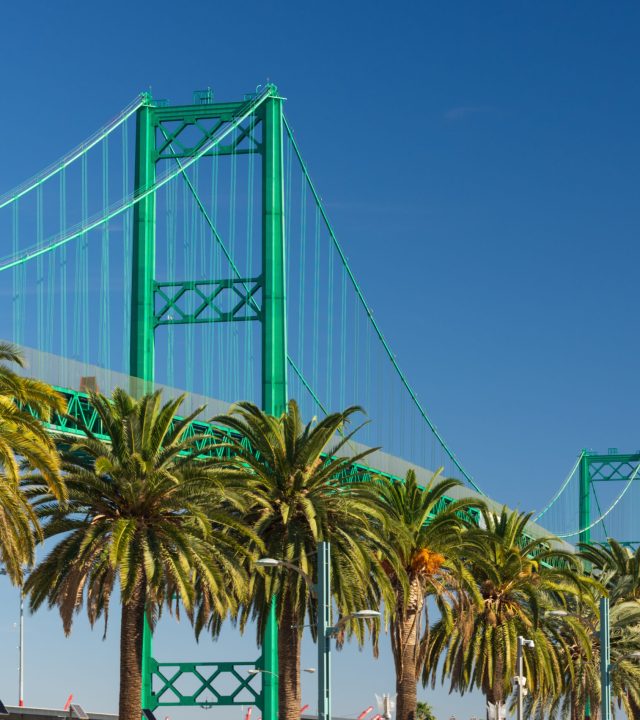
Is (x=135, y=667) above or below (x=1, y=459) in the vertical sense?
below

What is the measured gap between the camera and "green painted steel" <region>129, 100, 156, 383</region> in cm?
6481

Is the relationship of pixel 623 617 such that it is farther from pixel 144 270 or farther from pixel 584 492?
pixel 584 492

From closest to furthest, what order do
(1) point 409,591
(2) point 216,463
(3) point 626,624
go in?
(2) point 216,463
(1) point 409,591
(3) point 626,624

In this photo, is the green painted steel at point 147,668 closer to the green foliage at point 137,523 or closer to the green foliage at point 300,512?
the green foliage at point 300,512

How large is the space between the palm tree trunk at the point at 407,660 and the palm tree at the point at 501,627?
3634 millimetres

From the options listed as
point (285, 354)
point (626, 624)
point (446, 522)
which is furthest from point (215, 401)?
point (626, 624)

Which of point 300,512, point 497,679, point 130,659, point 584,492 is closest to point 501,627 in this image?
point 497,679

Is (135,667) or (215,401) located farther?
(215,401)

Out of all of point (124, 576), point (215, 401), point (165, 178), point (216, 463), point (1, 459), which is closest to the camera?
point (1, 459)

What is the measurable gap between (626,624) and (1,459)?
4100 cm

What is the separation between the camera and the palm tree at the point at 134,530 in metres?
47.8

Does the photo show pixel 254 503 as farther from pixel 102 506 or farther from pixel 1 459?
pixel 1 459

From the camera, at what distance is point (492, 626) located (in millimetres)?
65938

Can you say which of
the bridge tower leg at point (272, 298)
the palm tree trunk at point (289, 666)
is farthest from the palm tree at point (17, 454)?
the bridge tower leg at point (272, 298)
